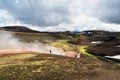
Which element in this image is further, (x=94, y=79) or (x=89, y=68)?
(x=89, y=68)

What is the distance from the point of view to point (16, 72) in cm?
4141

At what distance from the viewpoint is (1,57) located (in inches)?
2212

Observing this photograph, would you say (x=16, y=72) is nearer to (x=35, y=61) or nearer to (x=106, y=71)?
(x=35, y=61)

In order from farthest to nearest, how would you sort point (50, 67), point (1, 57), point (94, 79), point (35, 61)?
1. point (1, 57)
2. point (35, 61)
3. point (50, 67)
4. point (94, 79)

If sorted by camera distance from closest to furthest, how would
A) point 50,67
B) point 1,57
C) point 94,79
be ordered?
point 94,79, point 50,67, point 1,57

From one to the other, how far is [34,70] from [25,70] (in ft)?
5.21

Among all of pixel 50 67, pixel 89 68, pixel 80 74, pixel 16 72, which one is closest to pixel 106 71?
pixel 89 68

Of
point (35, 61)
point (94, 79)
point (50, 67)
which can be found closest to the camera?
point (94, 79)

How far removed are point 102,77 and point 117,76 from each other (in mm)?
3073

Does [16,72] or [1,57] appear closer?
[16,72]

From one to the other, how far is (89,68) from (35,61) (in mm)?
11283

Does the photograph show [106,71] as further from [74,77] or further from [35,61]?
[35,61]

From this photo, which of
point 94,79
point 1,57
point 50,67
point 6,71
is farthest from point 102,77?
point 1,57

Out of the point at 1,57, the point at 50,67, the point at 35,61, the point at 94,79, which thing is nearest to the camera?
the point at 94,79
